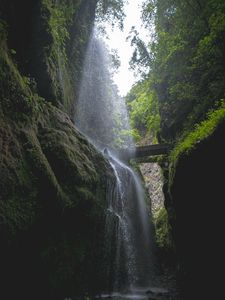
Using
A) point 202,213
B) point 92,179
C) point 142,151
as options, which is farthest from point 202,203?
point 142,151

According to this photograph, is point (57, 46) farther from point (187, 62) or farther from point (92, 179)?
point (187, 62)

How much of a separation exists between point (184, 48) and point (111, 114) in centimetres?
667

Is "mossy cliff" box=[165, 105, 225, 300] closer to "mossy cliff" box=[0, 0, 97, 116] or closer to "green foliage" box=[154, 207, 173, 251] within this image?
"green foliage" box=[154, 207, 173, 251]

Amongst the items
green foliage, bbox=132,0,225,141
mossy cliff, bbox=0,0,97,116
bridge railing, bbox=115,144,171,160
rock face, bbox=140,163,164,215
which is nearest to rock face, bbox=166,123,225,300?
green foliage, bbox=132,0,225,141

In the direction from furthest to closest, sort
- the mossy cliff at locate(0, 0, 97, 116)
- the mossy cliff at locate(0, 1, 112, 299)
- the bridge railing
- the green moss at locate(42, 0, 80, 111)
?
the bridge railing → the green moss at locate(42, 0, 80, 111) → the mossy cliff at locate(0, 0, 97, 116) → the mossy cliff at locate(0, 1, 112, 299)

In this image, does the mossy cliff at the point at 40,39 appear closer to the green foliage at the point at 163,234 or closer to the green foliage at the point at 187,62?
the green foliage at the point at 187,62

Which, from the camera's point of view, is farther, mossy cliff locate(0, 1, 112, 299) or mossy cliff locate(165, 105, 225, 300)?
mossy cliff locate(165, 105, 225, 300)

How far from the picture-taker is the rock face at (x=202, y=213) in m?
7.01

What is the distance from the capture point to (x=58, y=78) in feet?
35.2

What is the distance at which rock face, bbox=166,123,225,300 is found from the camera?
701 cm

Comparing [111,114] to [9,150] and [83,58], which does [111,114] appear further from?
[9,150]

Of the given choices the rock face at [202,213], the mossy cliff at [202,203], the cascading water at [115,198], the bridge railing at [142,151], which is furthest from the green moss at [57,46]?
the rock face at [202,213]

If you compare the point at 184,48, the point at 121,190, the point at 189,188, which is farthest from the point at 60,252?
the point at 184,48

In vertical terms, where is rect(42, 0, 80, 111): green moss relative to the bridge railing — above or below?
above
